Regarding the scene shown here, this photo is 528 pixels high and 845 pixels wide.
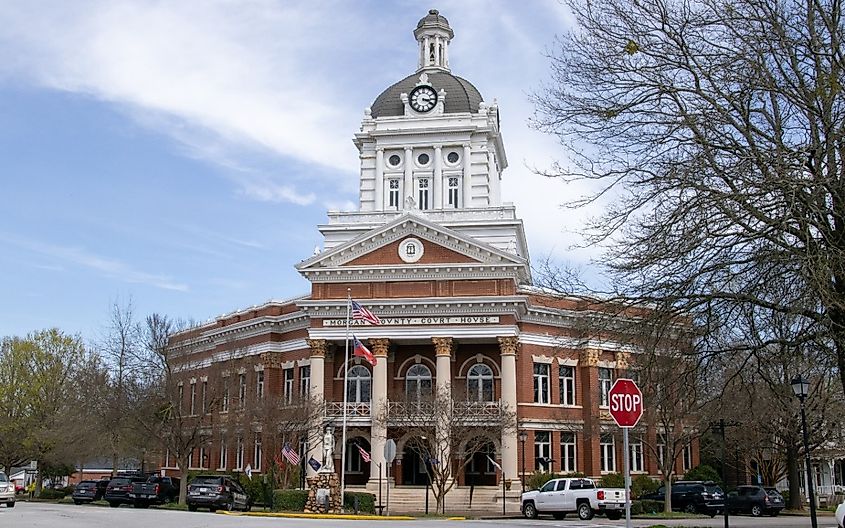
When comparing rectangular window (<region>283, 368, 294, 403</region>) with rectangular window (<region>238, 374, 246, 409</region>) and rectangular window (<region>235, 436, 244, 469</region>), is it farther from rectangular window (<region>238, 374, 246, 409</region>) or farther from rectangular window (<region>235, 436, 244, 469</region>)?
rectangular window (<region>235, 436, 244, 469</region>)

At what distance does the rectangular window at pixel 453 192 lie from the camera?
219ft

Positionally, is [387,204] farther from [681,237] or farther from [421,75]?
[681,237]

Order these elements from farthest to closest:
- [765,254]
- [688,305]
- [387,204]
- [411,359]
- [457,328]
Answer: [387,204]
[411,359]
[457,328]
[688,305]
[765,254]

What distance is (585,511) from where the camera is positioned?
37.7 m

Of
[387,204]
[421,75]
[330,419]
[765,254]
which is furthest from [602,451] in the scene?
[765,254]

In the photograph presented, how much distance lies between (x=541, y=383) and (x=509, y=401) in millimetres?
4715

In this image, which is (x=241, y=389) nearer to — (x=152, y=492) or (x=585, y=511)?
(x=152, y=492)

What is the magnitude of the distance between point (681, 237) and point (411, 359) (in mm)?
34542

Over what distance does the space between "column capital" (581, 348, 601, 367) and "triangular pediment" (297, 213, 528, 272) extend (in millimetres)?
8143

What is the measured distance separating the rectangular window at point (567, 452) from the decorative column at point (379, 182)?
22.3m

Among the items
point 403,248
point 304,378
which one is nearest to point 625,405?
point 403,248

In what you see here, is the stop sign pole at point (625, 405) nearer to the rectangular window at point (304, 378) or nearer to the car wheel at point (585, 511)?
the car wheel at point (585, 511)

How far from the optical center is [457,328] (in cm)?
4900

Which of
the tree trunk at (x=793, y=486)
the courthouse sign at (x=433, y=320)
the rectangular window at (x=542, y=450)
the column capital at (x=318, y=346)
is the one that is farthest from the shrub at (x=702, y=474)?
the column capital at (x=318, y=346)
